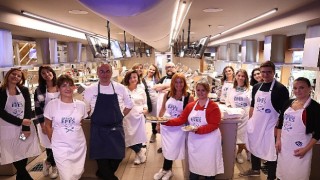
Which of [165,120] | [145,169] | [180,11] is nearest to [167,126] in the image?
[165,120]

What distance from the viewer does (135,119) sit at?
11.8 feet

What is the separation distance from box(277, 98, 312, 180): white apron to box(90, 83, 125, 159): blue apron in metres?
1.72

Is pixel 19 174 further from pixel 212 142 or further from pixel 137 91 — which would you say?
pixel 212 142

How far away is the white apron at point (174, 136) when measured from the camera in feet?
9.59

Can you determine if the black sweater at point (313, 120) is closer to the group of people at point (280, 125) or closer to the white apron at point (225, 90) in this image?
the group of people at point (280, 125)

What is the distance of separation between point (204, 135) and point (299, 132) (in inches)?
34.9

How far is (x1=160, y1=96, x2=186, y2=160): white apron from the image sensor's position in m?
2.92

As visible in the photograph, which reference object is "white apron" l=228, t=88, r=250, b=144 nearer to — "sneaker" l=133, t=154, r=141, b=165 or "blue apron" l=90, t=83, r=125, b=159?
"sneaker" l=133, t=154, r=141, b=165

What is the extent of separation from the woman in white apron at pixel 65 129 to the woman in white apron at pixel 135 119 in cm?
106

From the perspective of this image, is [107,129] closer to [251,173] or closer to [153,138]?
[251,173]

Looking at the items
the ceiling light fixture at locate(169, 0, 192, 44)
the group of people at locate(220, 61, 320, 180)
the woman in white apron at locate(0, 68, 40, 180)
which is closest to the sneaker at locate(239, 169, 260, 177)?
the group of people at locate(220, 61, 320, 180)

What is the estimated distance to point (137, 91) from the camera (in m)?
3.74

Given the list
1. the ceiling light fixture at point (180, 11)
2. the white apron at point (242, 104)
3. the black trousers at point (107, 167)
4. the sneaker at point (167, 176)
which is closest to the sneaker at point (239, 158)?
the white apron at point (242, 104)

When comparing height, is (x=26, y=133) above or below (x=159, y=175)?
above
